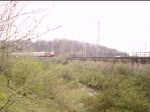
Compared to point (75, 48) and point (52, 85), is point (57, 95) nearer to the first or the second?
point (52, 85)

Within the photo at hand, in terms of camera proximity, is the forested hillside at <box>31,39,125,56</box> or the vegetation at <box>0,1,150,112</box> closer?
the vegetation at <box>0,1,150,112</box>

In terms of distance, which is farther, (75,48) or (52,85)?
(75,48)

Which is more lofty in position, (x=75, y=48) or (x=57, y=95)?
(x=75, y=48)

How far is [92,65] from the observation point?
41.4 m

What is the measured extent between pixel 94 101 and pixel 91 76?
17.9 meters

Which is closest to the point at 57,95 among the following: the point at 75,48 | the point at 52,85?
the point at 52,85

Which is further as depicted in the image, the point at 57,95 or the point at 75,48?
the point at 75,48

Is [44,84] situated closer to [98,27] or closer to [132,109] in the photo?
[132,109]

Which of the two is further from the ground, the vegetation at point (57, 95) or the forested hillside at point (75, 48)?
the forested hillside at point (75, 48)

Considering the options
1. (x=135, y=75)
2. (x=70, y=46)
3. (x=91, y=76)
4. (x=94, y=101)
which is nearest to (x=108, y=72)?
(x=91, y=76)

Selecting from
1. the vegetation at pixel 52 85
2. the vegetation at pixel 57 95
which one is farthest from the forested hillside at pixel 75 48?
the vegetation at pixel 57 95

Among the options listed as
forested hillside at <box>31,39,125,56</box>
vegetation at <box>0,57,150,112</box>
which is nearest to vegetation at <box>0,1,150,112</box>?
vegetation at <box>0,57,150,112</box>

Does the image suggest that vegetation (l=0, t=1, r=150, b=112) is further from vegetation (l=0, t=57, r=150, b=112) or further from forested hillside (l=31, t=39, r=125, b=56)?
forested hillside (l=31, t=39, r=125, b=56)

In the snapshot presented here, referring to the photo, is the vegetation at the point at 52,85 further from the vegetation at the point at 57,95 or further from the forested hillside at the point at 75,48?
the forested hillside at the point at 75,48
